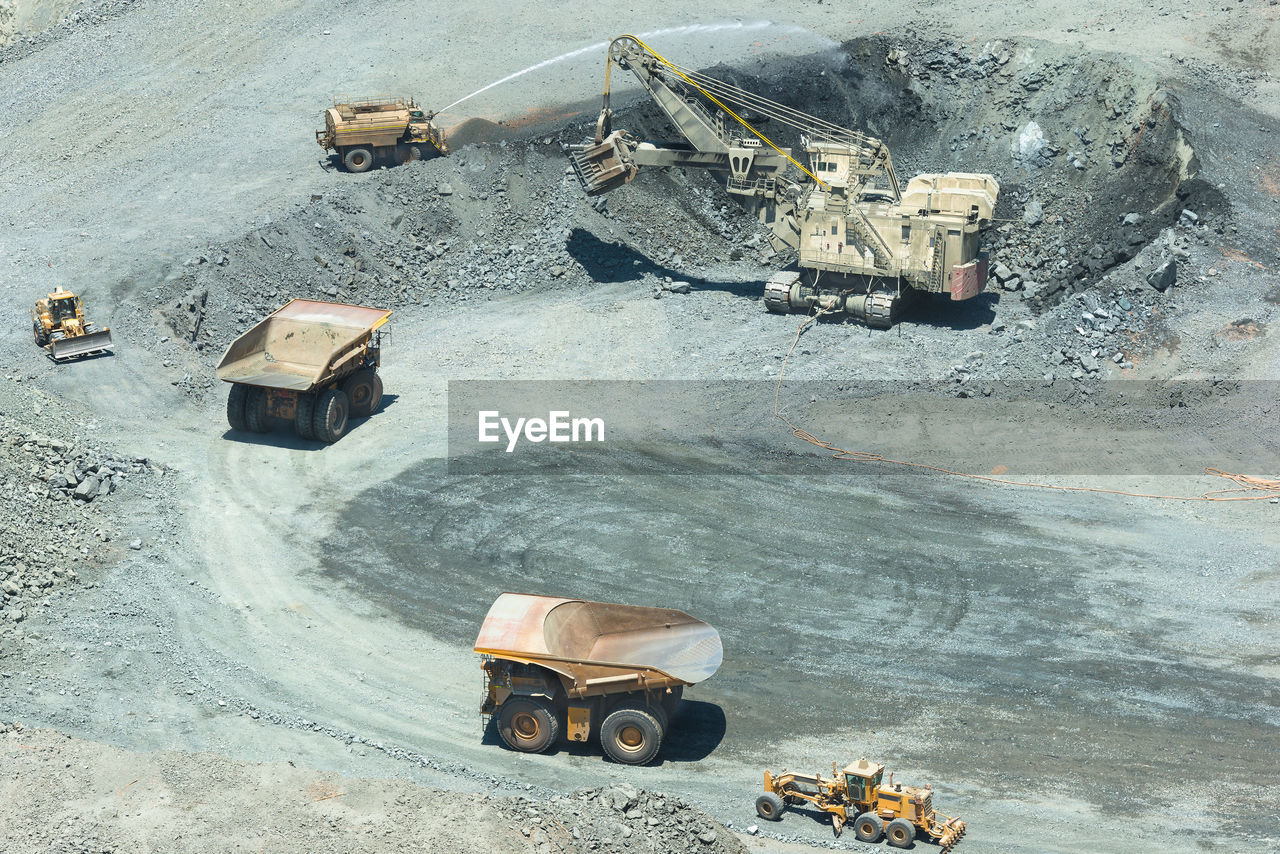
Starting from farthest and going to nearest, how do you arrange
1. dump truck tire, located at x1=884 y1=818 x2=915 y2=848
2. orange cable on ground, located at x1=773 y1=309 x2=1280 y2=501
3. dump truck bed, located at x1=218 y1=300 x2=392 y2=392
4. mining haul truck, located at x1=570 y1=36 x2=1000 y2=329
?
mining haul truck, located at x1=570 y1=36 x2=1000 y2=329, dump truck bed, located at x1=218 y1=300 x2=392 y2=392, orange cable on ground, located at x1=773 y1=309 x2=1280 y2=501, dump truck tire, located at x1=884 y1=818 x2=915 y2=848

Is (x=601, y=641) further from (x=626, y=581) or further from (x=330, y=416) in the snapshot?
(x=330, y=416)

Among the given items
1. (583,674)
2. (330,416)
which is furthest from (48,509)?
(583,674)

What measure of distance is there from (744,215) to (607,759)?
82.6ft

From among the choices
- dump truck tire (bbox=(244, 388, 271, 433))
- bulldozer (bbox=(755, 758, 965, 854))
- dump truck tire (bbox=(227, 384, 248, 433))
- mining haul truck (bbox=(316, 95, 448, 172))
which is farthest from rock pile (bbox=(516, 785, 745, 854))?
mining haul truck (bbox=(316, 95, 448, 172))

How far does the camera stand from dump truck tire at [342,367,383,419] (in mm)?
32219

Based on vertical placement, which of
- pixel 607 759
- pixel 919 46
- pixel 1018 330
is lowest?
pixel 607 759

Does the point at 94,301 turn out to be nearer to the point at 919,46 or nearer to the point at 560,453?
the point at 560,453

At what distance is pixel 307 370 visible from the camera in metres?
31.7

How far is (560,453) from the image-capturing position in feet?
102

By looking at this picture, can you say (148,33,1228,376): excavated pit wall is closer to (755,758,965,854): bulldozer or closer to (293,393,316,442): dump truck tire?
(293,393,316,442): dump truck tire

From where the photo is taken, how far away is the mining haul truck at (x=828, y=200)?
36500mm

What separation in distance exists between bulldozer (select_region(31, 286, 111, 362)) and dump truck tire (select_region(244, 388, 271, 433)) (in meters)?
5.10

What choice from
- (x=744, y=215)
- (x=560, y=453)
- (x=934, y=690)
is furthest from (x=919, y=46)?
(x=934, y=690)

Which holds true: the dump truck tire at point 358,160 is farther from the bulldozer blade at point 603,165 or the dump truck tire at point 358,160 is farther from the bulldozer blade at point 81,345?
the bulldozer blade at point 81,345
